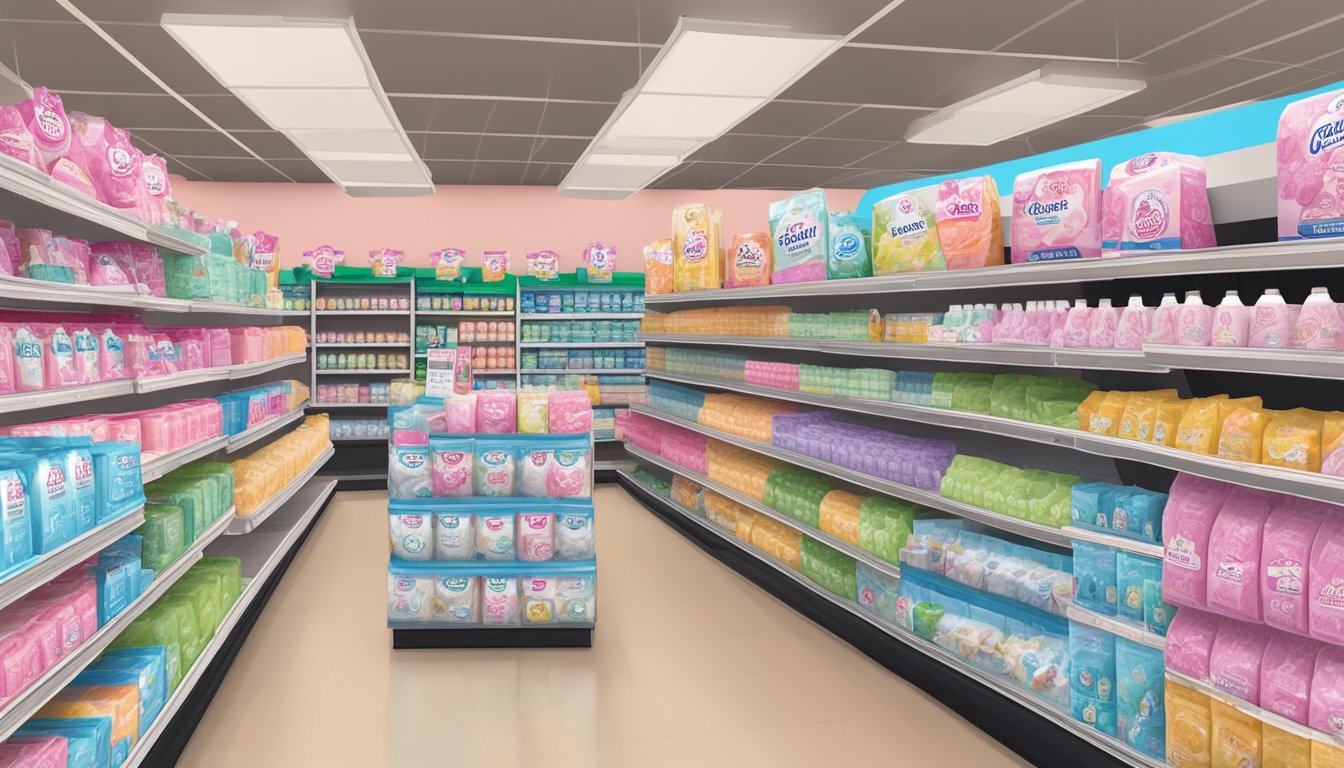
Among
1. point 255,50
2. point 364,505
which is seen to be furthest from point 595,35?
point 364,505

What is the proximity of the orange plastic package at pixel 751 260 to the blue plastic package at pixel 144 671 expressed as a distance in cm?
400

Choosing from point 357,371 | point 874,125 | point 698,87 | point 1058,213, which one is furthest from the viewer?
point 357,371

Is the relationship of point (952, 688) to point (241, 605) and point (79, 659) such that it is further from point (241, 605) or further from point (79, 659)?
point (241, 605)

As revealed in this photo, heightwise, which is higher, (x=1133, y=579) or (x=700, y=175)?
(x=700, y=175)

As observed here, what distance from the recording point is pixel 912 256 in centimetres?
412

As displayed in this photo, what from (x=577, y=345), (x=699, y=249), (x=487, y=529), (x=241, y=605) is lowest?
(x=241, y=605)

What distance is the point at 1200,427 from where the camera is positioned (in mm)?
2588

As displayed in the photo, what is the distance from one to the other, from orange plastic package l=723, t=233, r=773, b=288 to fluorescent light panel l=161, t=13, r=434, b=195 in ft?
7.97

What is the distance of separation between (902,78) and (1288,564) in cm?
485

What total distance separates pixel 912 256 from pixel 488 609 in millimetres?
2773

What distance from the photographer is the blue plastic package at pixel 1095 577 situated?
295 cm

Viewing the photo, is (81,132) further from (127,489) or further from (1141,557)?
(1141,557)

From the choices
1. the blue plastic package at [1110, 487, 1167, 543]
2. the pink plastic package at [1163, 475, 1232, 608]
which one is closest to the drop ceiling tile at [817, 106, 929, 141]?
the blue plastic package at [1110, 487, 1167, 543]

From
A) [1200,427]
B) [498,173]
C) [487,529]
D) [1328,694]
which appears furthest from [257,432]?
[498,173]
